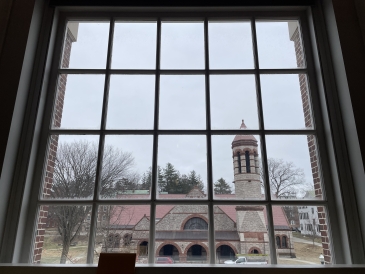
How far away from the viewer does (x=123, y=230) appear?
141 cm

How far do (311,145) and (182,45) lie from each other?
42.9 inches

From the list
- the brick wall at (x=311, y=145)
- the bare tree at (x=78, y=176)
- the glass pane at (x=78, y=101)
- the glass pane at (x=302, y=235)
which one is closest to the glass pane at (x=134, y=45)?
the glass pane at (x=78, y=101)

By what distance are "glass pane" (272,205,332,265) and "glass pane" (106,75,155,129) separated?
3.17 ft

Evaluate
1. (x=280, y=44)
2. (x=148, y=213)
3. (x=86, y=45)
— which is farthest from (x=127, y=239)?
(x=280, y=44)

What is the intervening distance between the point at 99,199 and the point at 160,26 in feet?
4.14

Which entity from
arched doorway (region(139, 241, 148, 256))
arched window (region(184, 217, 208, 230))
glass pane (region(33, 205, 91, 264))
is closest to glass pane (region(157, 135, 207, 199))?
arched window (region(184, 217, 208, 230))

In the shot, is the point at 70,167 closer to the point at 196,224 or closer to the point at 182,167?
the point at 182,167

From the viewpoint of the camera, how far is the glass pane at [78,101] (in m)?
1.60

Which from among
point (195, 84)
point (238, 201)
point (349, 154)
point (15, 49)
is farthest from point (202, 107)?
point (15, 49)

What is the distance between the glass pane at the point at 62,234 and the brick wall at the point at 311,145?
1.32 metres

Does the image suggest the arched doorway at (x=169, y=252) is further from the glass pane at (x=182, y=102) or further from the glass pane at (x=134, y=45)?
the glass pane at (x=134, y=45)

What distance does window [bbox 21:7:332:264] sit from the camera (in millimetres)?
1413

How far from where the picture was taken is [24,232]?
1385 millimetres

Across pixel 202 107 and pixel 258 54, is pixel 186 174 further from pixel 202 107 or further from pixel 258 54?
pixel 258 54
